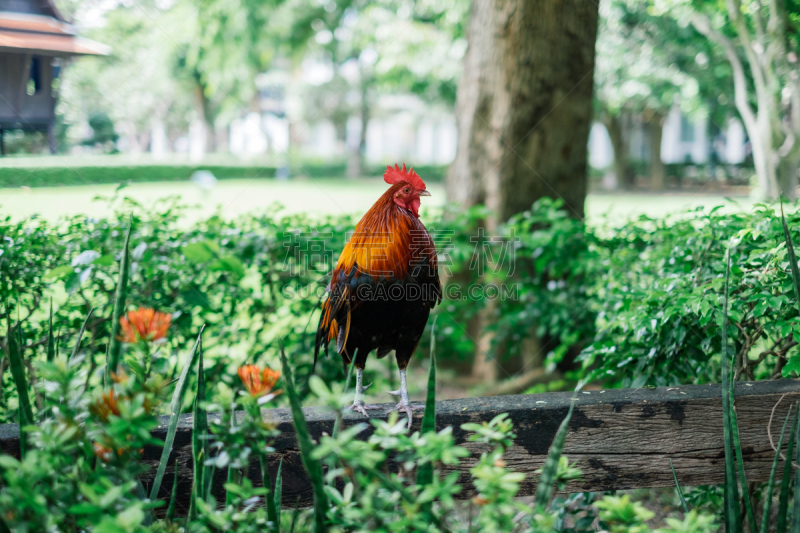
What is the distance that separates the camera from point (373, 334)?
Result: 6.81 ft

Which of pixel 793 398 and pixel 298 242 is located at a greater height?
pixel 298 242

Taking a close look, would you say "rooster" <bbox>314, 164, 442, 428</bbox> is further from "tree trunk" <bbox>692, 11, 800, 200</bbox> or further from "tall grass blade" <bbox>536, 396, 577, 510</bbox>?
"tree trunk" <bbox>692, 11, 800, 200</bbox>

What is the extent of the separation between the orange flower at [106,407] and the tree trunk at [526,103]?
350 cm

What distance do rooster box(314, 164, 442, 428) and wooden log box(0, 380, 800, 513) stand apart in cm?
45

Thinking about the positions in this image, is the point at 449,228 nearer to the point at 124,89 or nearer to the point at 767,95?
the point at 767,95

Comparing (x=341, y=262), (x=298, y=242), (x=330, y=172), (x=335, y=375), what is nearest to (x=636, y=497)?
(x=335, y=375)

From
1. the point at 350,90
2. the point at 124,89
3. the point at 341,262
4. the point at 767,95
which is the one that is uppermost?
the point at 350,90

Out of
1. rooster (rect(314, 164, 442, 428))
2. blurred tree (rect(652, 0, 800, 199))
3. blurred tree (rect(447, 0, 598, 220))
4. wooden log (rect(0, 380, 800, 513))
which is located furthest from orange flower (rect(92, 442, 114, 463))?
blurred tree (rect(652, 0, 800, 199))

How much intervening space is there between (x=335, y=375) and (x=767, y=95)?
9.28 metres

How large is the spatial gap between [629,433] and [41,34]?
433 centimetres

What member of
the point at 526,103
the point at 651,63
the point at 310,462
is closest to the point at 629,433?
the point at 310,462

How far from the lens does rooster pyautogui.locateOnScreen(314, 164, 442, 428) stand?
77.4 inches

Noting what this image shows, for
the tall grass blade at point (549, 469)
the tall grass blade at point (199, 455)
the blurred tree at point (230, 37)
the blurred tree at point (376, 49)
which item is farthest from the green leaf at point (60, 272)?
the blurred tree at point (230, 37)

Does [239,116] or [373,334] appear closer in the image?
[373,334]
